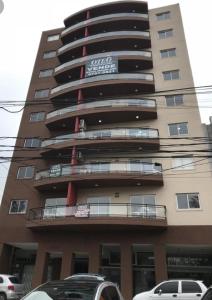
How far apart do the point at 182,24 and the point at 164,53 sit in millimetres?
4562

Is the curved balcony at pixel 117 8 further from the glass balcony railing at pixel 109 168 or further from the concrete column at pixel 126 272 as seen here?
the concrete column at pixel 126 272

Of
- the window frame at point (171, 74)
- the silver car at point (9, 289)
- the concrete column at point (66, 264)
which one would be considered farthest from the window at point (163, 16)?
the silver car at point (9, 289)

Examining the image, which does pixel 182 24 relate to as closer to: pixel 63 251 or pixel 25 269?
pixel 63 251

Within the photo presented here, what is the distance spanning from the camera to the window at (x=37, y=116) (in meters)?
30.5

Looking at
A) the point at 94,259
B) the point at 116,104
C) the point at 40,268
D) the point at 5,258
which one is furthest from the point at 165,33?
the point at 5,258

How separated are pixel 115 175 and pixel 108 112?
645 centimetres

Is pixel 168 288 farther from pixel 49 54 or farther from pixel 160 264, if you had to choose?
pixel 49 54

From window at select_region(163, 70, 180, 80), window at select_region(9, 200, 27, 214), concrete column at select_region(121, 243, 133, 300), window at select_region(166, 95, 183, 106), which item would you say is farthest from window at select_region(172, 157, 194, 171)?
window at select_region(9, 200, 27, 214)

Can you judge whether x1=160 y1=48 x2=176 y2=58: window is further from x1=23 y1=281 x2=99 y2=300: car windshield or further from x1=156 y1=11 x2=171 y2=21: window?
x1=23 y1=281 x2=99 y2=300: car windshield

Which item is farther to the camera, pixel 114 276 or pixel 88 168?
pixel 88 168

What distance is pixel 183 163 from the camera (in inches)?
942

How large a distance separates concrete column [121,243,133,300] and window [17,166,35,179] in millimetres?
10830

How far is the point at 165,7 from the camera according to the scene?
35.2m

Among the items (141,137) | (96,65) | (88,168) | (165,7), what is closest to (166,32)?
(165,7)
